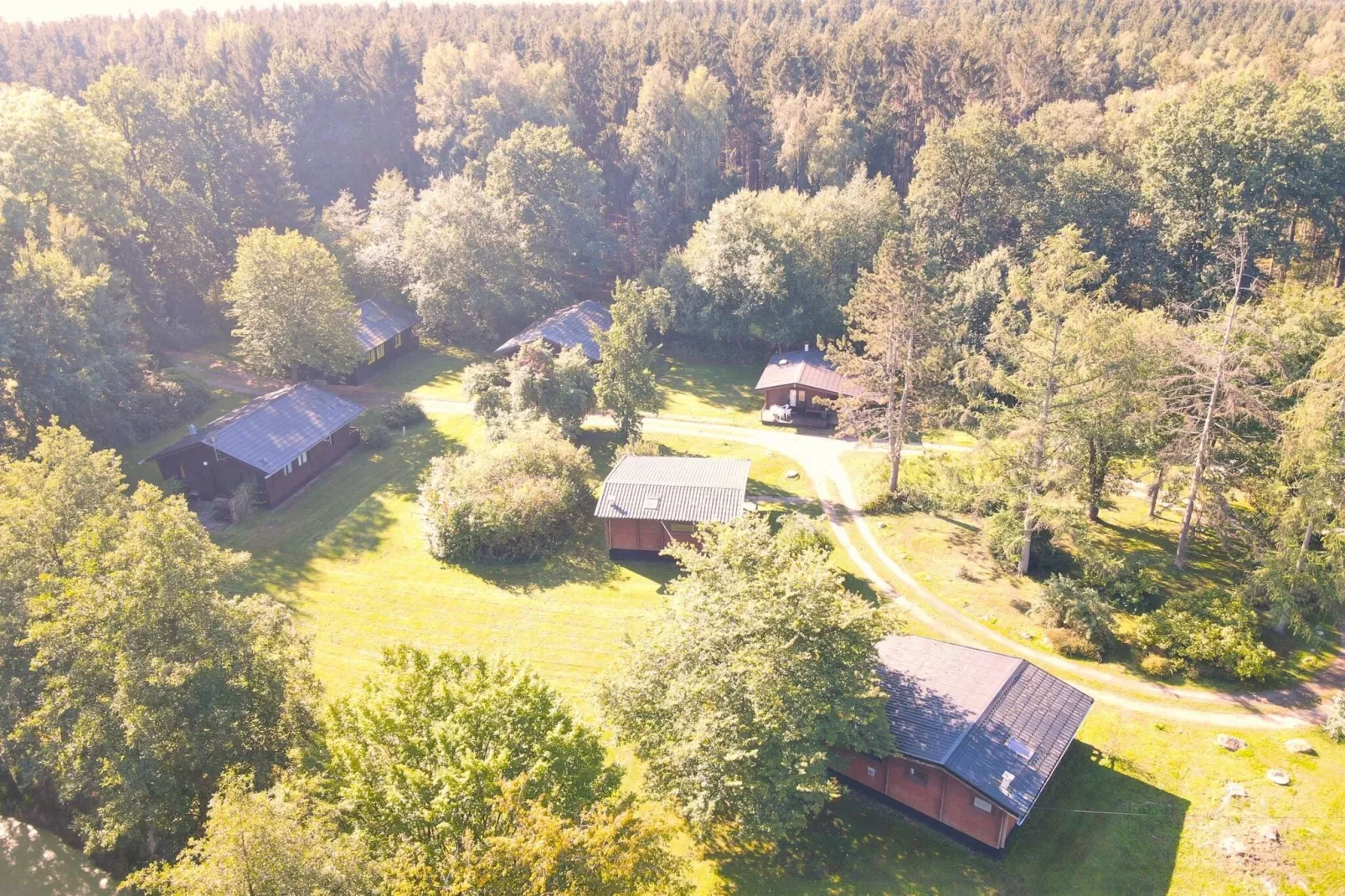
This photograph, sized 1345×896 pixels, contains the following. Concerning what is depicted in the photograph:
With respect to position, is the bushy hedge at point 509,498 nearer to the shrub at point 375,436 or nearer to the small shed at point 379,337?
the shrub at point 375,436

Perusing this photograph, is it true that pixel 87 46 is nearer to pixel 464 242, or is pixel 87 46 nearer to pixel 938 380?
pixel 464 242

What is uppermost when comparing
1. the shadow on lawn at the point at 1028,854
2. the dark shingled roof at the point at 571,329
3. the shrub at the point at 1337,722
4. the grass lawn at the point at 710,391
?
the dark shingled roof at the point at 571,329

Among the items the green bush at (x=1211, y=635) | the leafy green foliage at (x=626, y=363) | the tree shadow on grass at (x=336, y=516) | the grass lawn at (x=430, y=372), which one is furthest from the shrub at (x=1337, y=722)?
the grass lawn at (x=430, y=372)

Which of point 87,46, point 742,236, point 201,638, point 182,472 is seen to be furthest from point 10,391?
point 87,46

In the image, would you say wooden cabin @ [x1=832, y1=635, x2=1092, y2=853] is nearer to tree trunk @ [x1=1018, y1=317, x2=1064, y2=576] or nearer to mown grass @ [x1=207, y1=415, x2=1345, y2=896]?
mown grass @ [x1=207, y1=415, x2=1345, y2=896]

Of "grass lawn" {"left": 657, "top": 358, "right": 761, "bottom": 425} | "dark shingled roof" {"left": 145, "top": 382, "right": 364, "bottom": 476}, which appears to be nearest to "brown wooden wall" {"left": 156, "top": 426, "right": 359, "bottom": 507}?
"dark shingled roof" {"left": 145, "top": 382, "right": 364, "bottom": 476}

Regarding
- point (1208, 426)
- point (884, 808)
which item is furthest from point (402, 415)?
point (1208, 426)

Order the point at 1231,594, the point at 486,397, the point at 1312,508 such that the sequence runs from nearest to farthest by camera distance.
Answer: the point at 1312,508 < the point at 1231,594 < the point at 486,397
